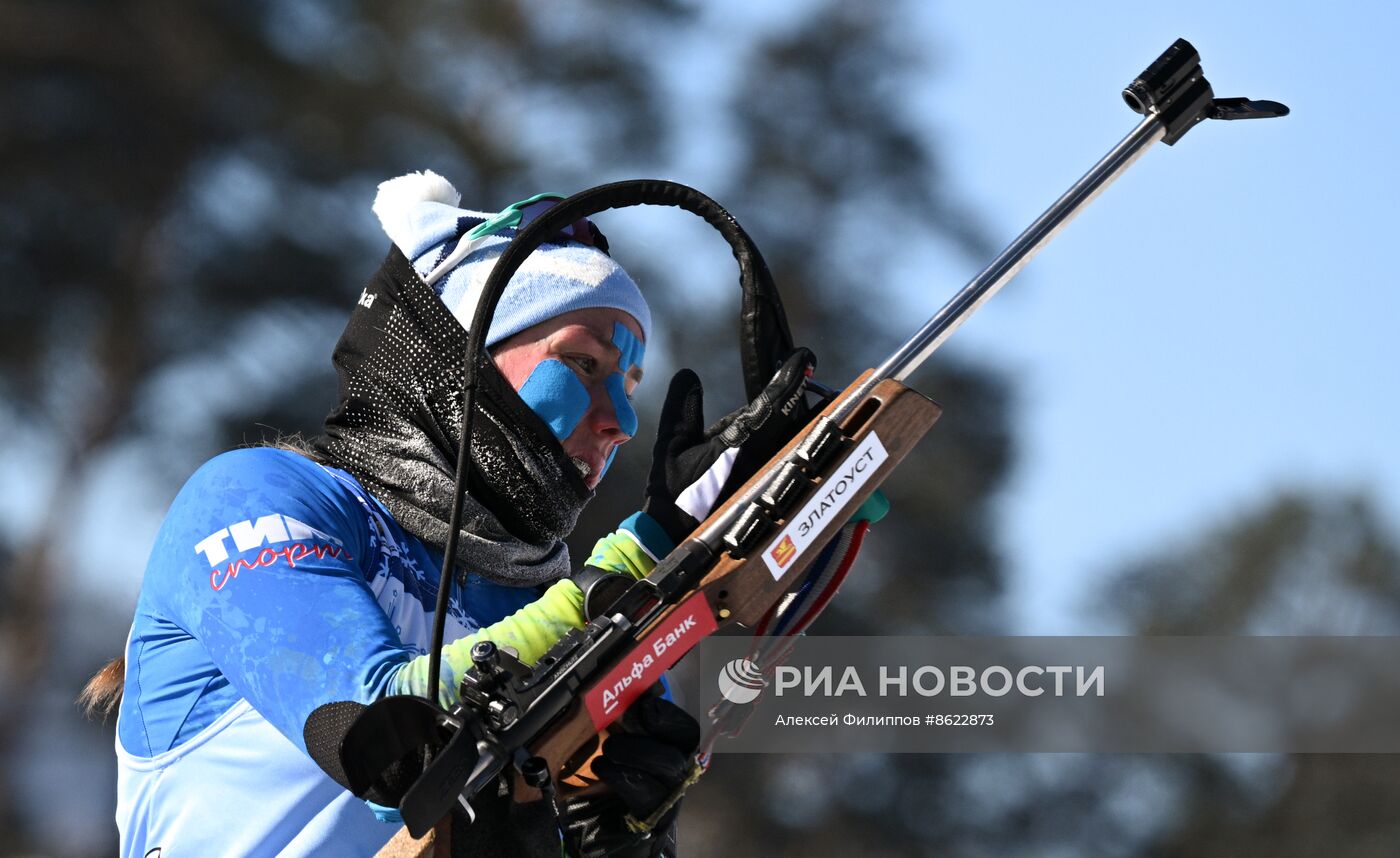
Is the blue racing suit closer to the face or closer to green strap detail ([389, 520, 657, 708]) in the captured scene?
green strap detail ([389, 520, 657, 708])

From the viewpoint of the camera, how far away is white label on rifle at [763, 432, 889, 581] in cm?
167

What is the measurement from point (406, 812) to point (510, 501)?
65 cm

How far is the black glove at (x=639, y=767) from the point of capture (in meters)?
1.66

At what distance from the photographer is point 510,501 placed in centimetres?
204

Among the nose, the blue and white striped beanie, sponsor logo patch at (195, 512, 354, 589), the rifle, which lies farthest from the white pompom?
sponsor logo patch at (195, 512, 354, 589)

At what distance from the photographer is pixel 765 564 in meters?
1.67

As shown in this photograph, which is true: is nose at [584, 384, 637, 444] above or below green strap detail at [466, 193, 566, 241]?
below

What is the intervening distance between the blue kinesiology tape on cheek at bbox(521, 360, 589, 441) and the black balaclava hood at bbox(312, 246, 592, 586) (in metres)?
0.02

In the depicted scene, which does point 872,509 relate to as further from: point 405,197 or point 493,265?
point 405,197

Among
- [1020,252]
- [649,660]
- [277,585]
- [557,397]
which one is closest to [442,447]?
[557,397]

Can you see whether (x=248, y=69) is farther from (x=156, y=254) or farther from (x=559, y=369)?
(x=559, y=369)

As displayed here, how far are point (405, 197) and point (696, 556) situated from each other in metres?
0.89

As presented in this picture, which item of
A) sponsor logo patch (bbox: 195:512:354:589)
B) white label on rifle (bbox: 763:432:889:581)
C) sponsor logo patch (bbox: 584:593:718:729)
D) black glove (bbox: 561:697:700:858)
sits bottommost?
black glove (bbox: 561:697:700:858)

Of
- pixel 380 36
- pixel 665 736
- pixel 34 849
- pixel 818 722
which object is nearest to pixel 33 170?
pixel 380 36
